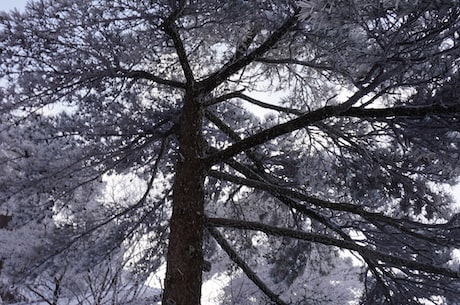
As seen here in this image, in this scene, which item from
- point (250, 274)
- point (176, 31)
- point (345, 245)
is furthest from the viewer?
point (250, 274)

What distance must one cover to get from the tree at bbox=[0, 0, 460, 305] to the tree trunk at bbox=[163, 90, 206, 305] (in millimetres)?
14

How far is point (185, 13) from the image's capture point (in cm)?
451

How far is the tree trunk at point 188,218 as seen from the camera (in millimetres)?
4344

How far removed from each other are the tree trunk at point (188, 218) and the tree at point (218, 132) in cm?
1

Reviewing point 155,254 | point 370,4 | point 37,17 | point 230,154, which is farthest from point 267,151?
point 370,4

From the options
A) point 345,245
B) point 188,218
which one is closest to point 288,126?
point 345,245

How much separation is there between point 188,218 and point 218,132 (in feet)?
6.00

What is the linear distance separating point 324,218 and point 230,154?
4.76ft

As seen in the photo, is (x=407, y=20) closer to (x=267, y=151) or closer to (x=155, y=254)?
(x=267, y=151)

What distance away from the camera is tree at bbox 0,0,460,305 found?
374 cm

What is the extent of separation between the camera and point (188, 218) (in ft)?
15.0

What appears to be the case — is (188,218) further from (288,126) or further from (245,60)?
(245,60)

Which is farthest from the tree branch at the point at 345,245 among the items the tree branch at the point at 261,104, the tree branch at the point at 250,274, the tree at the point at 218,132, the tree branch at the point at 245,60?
the tree branch at the point at 261,104

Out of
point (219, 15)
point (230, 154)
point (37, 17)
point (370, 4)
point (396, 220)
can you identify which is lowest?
point (396, 220)
